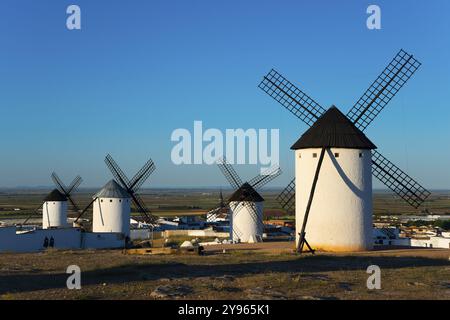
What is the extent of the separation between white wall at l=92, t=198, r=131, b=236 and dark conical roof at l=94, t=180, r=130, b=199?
279 millimetres

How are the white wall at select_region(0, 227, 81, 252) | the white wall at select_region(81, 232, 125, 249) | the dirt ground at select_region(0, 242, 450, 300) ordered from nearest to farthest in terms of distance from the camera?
1. the dirt ground at select_region(0, 242, 450, 300)
2. the white wall at select_region(0, 227, 81, 252)
3. the white wall at select_region(81, 232, 125, 249)

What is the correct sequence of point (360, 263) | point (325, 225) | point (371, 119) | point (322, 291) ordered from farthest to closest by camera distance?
point (371, 119) < point (325, 225) < point (360, 263) < point (322, 291)

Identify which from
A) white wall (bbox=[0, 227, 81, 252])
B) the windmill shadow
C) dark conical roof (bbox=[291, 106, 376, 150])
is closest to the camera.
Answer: the windmill shadow

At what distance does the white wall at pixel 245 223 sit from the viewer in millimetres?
39188

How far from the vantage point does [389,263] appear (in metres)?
19.1

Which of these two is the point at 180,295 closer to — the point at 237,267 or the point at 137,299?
the point at 137,299

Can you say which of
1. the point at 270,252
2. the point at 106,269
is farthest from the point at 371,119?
the point at 106,269

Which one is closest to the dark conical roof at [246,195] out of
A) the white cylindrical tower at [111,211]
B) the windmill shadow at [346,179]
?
the white cylindrical tower at [111,211]

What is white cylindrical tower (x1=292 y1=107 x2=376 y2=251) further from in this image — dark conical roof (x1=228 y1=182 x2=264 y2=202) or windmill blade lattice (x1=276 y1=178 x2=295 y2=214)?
dark conical roof (x1=228 y1=182 x2=264 y2=202)

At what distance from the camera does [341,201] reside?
22.8 metres

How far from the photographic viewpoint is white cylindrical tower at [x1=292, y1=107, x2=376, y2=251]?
2286 centimetres

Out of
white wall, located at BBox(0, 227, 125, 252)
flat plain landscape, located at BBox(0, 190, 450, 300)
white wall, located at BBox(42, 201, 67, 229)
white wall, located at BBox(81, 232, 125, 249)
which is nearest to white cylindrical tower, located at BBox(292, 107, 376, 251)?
flat plain landscape, located at BBox(0, 190, 450, 300)

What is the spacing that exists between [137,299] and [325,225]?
13.6 metres

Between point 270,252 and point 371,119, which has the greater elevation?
point 371,119
